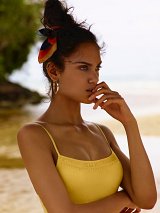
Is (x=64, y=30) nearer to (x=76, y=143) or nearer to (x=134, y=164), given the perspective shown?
(x=76, y=143)

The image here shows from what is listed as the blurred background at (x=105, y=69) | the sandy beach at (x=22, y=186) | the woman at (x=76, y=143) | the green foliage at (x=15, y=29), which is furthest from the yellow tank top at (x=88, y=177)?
Result: the green foliage at (x=15, y=29)

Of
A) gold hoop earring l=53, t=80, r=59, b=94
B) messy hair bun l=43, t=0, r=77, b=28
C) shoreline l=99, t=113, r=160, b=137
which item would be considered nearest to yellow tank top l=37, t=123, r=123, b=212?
gold hoop earring l=53, t=80, r=59, b=94

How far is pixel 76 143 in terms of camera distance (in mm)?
1450

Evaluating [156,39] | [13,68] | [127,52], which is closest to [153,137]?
→ [13,68]

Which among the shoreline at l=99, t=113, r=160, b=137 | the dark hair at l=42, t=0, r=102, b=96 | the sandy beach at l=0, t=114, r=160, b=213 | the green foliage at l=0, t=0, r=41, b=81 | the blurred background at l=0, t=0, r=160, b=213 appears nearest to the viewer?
the dark hair at l=42, t=0, r=102, b=96

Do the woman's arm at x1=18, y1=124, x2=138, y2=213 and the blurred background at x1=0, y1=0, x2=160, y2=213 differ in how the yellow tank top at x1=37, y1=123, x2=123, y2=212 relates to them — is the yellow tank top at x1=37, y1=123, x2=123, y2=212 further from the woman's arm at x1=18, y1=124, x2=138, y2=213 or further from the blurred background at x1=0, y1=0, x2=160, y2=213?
the blurred background at x1=0, y1=0, x2=160, y2=213

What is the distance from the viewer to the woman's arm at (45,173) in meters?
1.33

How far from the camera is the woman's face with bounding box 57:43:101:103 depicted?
1418 mm

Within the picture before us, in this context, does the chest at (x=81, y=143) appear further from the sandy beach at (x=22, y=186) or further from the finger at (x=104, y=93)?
the sandy beach at (x=22, y=186)

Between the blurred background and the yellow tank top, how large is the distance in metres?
3.34

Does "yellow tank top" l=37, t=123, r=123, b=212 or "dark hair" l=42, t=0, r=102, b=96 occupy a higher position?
"dark hair" l=42, t=0, r=102, b=96

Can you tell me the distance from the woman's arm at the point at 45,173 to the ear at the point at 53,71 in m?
0.16

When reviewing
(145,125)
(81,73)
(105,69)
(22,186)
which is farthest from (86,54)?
(145,125)

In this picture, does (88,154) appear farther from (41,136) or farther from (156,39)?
(156,39)
